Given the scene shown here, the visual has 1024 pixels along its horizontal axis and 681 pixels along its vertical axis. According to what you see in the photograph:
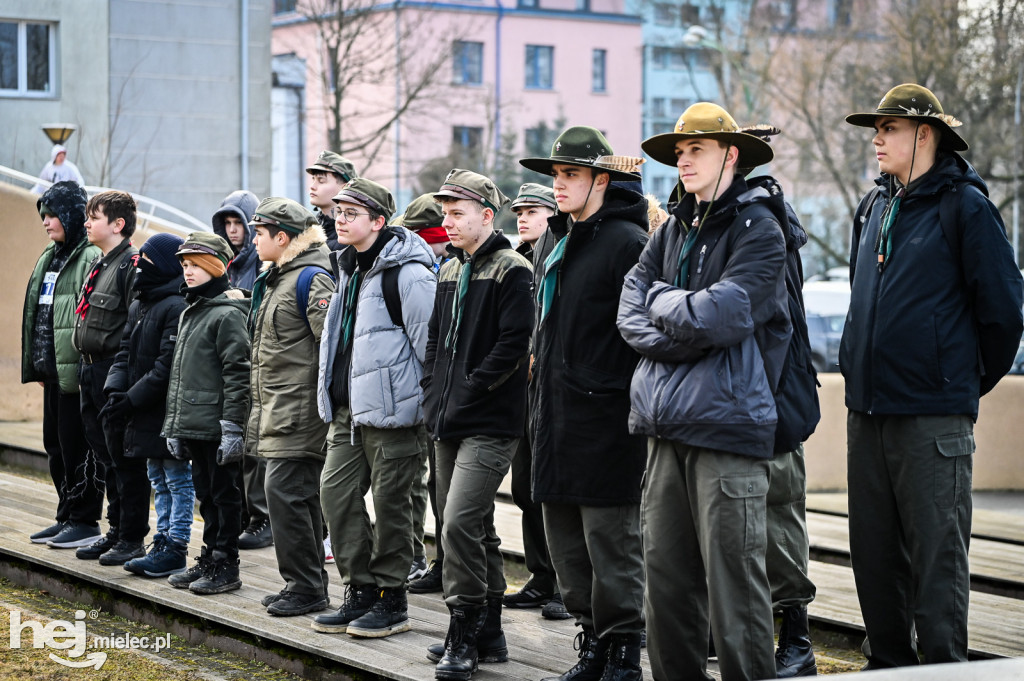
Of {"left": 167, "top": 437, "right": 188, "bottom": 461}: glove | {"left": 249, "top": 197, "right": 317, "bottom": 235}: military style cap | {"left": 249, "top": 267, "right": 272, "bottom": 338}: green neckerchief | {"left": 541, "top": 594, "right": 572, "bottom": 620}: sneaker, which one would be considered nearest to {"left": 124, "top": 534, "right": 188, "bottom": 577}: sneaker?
{"left": 167, "top": 437, "right": 188, "bottom": 461}: glove

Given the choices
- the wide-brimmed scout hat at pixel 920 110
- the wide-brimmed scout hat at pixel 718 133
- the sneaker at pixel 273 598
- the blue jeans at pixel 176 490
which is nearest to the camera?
the wide-brimmed scout hat at pixel 718 133

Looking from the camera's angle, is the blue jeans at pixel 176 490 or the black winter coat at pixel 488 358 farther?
the blue jeans at pixel 176 490

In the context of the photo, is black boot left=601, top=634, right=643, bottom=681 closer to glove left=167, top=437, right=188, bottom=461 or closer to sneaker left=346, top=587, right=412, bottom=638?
sneaker left=346, top=587, right=412, bottom=638

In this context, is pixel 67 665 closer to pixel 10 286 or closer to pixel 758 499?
pixel 758 499

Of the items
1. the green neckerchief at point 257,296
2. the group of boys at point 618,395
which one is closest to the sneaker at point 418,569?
the group of boys at point 618,395

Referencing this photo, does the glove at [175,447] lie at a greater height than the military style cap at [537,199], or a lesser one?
lesser

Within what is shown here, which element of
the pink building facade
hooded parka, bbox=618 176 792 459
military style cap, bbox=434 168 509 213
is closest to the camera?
hooded parka, bbox=618 176 792 459

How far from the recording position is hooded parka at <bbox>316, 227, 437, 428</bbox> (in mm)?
5770

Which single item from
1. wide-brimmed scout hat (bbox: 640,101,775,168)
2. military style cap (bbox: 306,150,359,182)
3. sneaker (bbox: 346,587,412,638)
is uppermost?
wide-brimmed scout hat (bbox: 640,101,775,168)

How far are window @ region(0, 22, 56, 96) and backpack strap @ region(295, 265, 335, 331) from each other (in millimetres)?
19821

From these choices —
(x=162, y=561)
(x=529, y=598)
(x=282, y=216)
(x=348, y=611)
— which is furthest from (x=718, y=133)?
(x=162, y=561)

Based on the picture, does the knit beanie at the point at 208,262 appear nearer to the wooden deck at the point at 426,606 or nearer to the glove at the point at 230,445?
the glove at the point at 230,445

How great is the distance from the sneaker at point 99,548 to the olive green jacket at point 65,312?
35.1 inches

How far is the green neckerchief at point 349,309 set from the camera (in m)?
5.97
